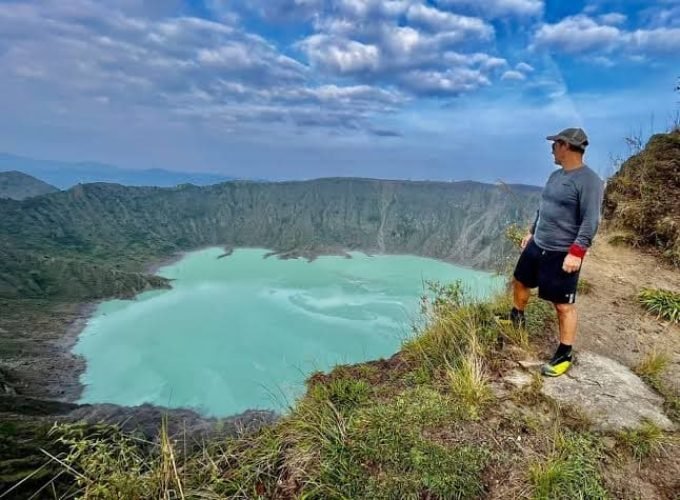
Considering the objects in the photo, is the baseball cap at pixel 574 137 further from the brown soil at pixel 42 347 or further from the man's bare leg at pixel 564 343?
the brown soil at pixel 42 347

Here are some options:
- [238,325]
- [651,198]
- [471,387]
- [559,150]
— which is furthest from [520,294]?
[238,325]

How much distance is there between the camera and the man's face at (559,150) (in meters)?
4.21

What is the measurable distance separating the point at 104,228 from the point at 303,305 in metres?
64.6

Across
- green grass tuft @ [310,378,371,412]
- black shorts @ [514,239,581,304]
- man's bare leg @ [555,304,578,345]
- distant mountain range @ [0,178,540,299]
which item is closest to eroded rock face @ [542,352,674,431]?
man's bare leg @ [555,304,578,345]

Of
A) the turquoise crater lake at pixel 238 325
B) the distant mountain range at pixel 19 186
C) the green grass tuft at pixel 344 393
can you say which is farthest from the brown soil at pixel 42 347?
the distant mountain range at pixel 19 186

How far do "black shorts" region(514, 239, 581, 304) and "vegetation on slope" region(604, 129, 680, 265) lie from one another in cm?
515

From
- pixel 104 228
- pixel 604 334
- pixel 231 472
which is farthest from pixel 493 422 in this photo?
pixel 104 228

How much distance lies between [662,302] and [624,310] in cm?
54

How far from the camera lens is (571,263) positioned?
412 cm

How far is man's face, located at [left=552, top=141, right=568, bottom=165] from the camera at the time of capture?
4211mm

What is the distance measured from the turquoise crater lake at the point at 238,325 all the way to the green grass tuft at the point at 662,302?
23.9 metres

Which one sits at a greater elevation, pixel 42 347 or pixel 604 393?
pixel 604 393

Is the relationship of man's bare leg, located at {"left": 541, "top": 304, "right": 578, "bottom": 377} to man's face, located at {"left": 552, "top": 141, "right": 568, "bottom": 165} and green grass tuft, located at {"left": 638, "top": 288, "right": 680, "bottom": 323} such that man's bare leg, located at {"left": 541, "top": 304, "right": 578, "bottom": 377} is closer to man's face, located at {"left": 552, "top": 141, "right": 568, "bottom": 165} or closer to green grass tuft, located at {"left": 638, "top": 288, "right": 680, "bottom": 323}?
man's face, located at {"left": 552, "top": 141, "right": 568, "bottom": 165}

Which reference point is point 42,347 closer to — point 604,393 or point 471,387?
point 471,387
